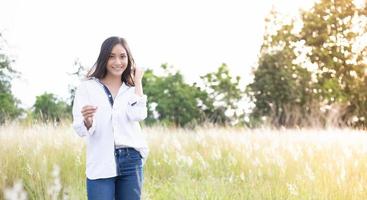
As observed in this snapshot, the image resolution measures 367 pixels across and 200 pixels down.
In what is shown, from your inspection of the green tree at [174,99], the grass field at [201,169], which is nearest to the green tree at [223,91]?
the green tree at [174,99]

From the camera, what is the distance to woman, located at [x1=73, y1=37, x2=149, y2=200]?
10.2 ft

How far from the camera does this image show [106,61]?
3.29 metres

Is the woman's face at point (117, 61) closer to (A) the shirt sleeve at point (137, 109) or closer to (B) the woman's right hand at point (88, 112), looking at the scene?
(A) the shirt sleeve at point (137, 109)

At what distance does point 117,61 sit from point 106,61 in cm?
8

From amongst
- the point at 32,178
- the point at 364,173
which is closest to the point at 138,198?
the point at 32,178

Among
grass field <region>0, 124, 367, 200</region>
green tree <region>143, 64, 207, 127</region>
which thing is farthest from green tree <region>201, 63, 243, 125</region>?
grass field <region>0, 124, 367, 200</region>

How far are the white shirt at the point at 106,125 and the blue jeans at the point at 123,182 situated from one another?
0.03 meters

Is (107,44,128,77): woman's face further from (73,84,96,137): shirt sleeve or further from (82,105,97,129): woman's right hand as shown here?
(82,105,97,129): woman's right hand

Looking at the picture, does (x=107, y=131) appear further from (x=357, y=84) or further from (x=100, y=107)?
(x=357, y=84)

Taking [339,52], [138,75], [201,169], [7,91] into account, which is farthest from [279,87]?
[138,75]

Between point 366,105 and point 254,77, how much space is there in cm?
547

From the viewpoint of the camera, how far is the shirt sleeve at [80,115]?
3088mm

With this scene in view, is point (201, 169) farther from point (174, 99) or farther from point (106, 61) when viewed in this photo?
point (174, 99)

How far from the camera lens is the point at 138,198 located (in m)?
3.18
